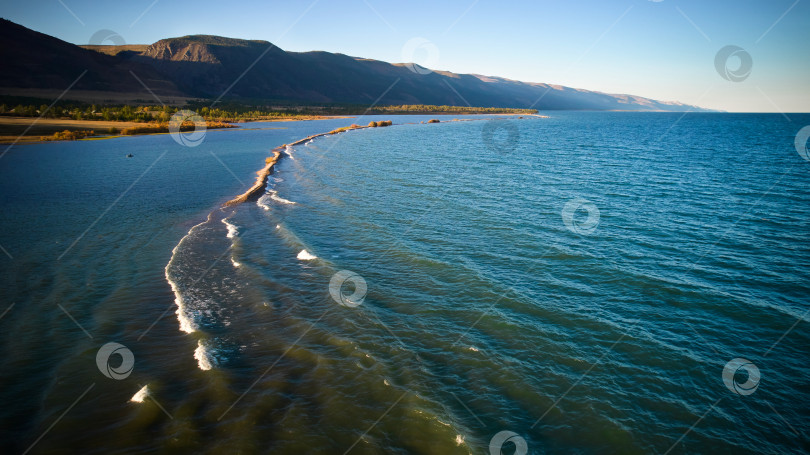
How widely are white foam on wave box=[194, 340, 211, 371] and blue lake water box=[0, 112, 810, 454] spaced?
0.27 feet

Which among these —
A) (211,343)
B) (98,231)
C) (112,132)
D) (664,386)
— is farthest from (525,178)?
(112,132)

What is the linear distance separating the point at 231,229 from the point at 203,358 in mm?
13571

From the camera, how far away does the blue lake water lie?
934 centimetres

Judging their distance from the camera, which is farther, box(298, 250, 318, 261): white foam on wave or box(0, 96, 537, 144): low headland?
box(0, 96, 537, 144): low headland

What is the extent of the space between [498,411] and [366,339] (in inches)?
200

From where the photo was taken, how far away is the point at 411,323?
13.9 m

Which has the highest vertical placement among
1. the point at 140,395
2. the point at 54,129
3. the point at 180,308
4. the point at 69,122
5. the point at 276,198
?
the point at 276,198

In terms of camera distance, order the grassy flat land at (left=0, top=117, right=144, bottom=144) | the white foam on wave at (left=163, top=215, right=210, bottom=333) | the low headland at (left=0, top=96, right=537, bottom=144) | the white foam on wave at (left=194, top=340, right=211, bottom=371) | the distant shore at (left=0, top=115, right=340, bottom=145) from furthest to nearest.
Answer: the low headland at (left=0, top=96, right=537, bottom=144), the distant shore at (left=0, top=115, right=340, bottom=145), the grassy flat land at (left=0, top=117, right=144, bottom=144), the white foam on wave at (left=163, top=215, right=210, bottom=333), the white foam on wave at (left=194, top=340, right=211, bottom=371)

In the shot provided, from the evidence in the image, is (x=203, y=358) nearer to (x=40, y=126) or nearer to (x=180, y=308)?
(x=180, y=308)

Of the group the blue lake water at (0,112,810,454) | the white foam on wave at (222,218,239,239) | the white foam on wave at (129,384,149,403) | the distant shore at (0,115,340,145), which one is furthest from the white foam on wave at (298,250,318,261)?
the distant shore at (0,115,340,145)

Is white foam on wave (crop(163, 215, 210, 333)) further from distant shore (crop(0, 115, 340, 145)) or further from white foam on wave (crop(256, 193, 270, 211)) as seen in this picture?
distant shore (crop(0, 115, 340, 145))

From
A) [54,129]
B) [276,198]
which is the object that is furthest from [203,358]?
[54,129]

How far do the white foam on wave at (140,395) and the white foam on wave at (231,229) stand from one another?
1315 centimetres

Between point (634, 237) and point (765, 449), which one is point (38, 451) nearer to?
point (765, 449)
